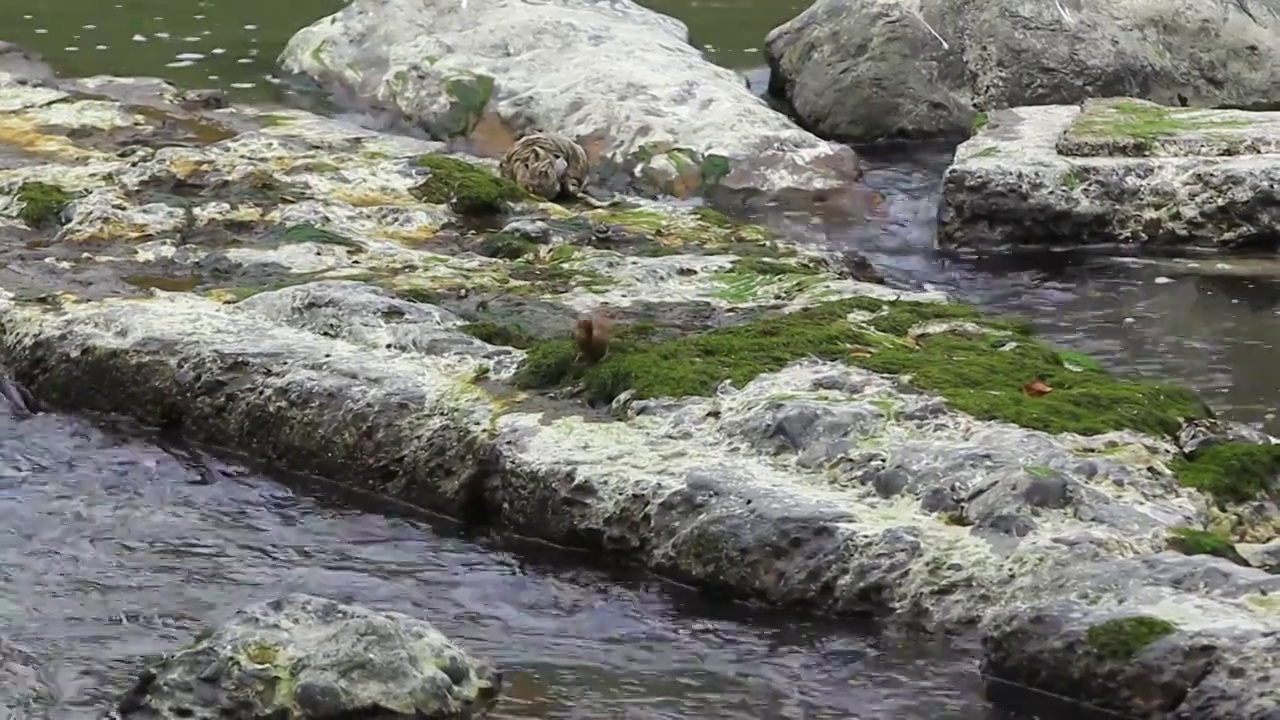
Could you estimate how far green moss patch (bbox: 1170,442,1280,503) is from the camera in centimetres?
708

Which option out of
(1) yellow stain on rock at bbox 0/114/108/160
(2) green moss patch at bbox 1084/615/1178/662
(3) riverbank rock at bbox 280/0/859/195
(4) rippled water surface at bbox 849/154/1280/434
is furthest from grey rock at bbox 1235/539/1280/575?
(1) yellow stain on rock at bbox 0/114/108/160

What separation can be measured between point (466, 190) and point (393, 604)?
587 cm

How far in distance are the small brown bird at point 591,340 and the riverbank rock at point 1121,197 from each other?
5243mm

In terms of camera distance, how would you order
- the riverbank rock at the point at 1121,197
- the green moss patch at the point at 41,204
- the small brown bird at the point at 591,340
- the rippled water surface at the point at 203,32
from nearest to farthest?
the small brown bird at the point at 591,340 < the green moss patch at the point at 41,204 < the riverbank rock at the point at 1121,197 < the rippled water surface at the point at 203,32

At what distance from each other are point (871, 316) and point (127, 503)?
3.89m

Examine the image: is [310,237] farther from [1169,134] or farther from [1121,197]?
[1169,134]

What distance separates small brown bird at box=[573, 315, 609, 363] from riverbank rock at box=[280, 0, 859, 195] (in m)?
6.38

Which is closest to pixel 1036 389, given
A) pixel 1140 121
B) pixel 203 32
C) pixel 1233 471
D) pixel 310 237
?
pixel 1233 471

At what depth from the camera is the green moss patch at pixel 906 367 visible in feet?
25.0

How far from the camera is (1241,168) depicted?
13.0m

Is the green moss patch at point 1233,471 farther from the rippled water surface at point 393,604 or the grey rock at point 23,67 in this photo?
the grey rock at point 23,67

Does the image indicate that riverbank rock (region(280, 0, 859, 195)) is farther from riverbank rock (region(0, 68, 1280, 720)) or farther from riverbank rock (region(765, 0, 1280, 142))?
riverbank rock (region(0, 68, 1280, 720))

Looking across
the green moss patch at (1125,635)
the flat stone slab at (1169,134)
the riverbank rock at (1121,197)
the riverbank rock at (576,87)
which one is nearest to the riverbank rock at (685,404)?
the green moss patch at (1125,635)

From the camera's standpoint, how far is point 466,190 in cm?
1242
